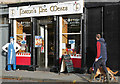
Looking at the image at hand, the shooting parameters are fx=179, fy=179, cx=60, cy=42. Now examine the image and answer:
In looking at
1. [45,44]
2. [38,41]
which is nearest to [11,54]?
[38,41]

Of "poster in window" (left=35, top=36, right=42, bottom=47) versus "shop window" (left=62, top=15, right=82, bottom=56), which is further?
"poster in window" (left=35, top=36, right=42, bottom=47)

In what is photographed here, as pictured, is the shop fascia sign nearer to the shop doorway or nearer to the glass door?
the glass door

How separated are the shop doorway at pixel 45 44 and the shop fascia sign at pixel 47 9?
0.59 metres

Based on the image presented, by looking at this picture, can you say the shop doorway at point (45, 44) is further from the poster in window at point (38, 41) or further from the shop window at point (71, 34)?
the shop window at point (71, 34)

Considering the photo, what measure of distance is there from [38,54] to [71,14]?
11.2 ft

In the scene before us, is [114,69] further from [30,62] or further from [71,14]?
[30,62]

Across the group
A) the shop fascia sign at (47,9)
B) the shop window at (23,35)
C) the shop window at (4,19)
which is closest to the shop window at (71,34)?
the shop fascia sign at (47,9)

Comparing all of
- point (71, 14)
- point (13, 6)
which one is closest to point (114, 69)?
point (71, 14)

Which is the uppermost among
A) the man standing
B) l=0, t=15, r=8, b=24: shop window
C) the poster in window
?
l=0, t=15, r=8, b=24: shop window

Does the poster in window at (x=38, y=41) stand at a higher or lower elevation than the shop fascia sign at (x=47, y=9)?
lower

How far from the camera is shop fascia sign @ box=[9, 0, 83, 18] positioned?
1055 centimetres

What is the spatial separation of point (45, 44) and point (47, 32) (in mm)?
822

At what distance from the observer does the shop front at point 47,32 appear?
35.7 ft

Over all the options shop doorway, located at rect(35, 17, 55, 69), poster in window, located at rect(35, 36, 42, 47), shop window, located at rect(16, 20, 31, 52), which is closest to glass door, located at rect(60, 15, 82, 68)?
shop doorway, located at rect(35, 17, 55, 69)
